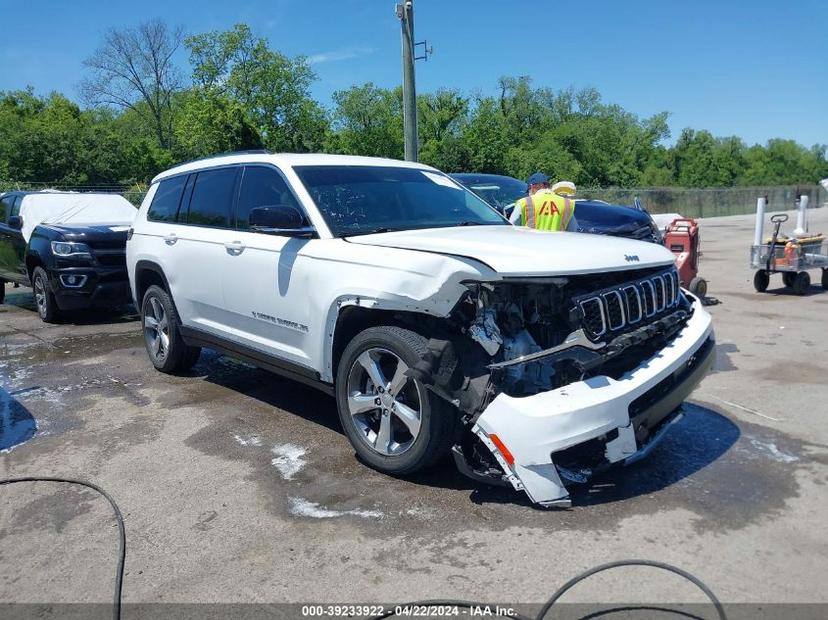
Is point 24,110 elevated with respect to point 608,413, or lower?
elevated

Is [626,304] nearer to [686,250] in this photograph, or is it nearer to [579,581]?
[579,581]

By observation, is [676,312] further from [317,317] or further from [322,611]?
[322,611]

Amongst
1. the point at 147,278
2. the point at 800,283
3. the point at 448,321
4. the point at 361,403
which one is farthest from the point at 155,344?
the point at 800,283

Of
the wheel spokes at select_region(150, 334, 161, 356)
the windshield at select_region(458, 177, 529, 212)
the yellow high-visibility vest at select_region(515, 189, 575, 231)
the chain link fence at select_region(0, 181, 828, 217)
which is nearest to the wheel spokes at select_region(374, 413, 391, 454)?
the wheel spokes at select_region(150, 334, 161, 356)

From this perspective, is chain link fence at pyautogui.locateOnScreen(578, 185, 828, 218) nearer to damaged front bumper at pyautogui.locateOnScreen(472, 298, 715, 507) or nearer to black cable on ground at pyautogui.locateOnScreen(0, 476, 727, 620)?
damaged front bumper at pyautogui.locateOnScreen(472, 298, 715, 507)

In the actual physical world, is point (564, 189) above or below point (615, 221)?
above

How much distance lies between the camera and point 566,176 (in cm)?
6175

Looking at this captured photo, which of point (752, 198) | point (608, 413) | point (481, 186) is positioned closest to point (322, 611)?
point (608, 413)

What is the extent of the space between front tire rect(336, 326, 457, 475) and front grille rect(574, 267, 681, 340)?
877 millimetres

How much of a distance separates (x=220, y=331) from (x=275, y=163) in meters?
1.42

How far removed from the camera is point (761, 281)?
11219 millimetres

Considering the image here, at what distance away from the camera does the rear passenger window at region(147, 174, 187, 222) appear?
6269mm

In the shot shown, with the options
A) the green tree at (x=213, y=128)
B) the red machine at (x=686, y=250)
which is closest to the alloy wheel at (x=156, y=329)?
the red machine at (x=686, y=250)

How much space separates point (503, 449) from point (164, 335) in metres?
4.17
